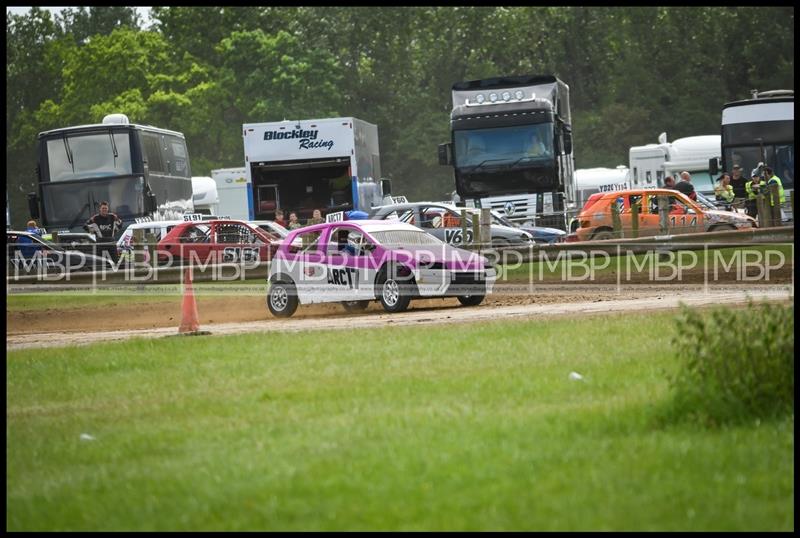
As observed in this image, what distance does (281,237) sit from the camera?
29812 millimetres

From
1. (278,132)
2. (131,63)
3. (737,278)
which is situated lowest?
(737,278)

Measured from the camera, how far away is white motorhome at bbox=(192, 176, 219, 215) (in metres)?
50.9

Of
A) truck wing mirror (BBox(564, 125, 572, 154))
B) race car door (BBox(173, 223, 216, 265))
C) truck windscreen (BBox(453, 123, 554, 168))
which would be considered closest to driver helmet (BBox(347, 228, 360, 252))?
race car door (BBox(173, 223, 216, 265))

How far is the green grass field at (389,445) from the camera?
7258mm

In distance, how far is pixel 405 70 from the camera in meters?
82.3

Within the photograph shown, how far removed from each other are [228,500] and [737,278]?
16.7 metres

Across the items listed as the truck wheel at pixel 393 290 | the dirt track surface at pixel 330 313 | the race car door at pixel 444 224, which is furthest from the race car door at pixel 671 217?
the truck wheel at pixel 393 290

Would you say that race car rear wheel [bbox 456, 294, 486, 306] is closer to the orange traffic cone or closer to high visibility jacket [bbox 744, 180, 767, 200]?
the orange traffic cone

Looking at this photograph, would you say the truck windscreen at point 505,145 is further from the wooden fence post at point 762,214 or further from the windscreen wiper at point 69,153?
the windscreen wiper at point 69,153

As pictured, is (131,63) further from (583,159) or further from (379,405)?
(379,405)

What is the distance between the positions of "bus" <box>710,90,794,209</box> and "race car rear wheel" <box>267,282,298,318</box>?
17482 millimetres

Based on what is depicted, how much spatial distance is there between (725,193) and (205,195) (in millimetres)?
23528

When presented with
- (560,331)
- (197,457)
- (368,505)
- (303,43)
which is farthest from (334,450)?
(303,43)

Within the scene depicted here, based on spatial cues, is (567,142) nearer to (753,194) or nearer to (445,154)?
(445,154)
